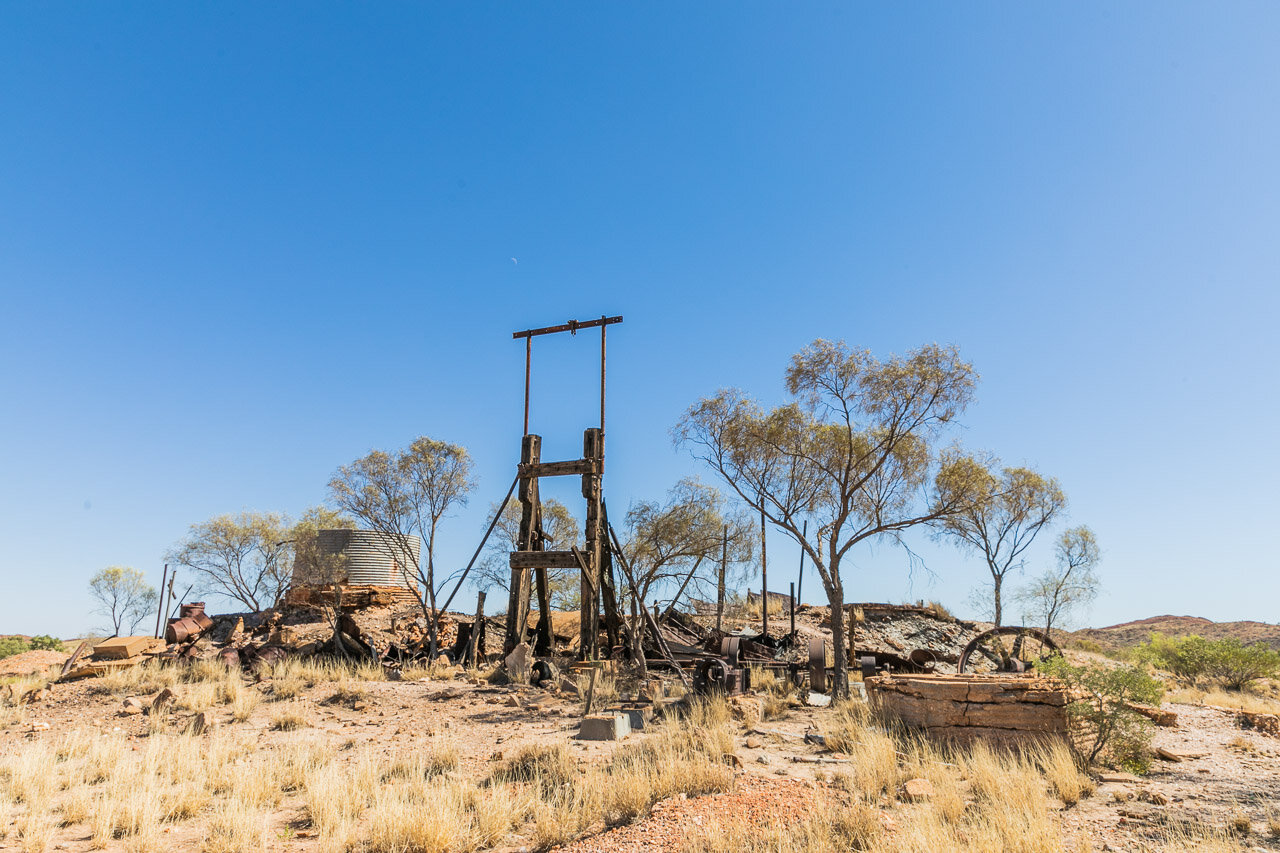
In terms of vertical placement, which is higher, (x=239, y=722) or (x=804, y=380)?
(x=804, y=380)

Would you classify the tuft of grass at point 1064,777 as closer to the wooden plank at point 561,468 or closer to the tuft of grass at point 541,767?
the tuft of grass at point 541,767

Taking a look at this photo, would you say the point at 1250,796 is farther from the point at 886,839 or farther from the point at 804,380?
the point at 804,380

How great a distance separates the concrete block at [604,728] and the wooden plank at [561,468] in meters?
6.95

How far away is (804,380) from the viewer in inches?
591

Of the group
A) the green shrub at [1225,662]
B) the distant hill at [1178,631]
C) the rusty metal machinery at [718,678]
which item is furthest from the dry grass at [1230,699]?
the distant hill at [1178,631]

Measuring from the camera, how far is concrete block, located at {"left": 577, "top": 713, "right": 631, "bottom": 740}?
9.80m

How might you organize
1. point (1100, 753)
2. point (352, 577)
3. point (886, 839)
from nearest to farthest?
1. point (886, 839)
2. point (1100, 753)
3. point (352, 577)

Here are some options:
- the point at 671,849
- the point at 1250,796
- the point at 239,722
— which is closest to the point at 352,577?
the point at 239,722

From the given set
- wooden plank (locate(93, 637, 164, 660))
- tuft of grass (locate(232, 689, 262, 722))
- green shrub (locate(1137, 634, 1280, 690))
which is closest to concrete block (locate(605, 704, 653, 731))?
tuft of grass (locate(232, 689, 262, 722))

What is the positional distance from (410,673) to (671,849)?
1091cm

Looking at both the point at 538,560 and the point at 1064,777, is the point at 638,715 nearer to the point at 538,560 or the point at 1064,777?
the point at 538,560

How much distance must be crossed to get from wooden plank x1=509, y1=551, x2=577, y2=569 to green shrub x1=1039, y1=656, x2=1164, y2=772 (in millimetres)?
9184

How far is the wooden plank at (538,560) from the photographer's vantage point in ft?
49.9

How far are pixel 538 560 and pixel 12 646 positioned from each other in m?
27.7
